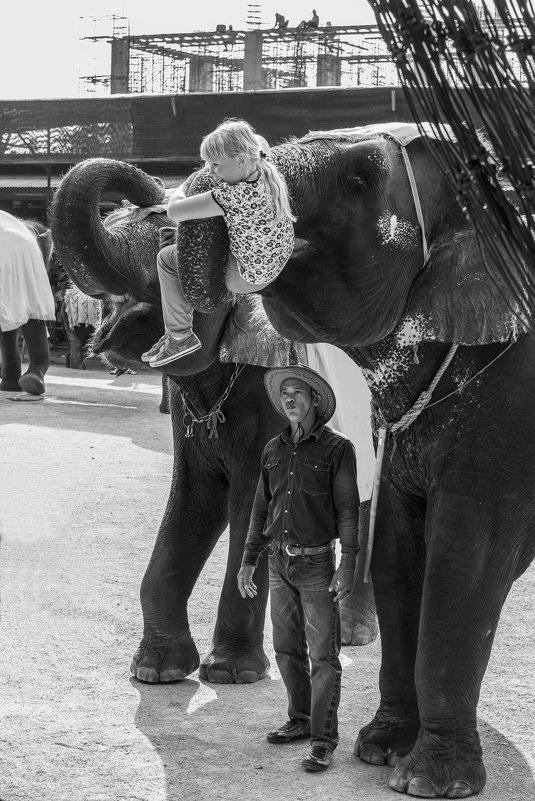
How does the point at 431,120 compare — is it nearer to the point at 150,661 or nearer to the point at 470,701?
the point at 470,701

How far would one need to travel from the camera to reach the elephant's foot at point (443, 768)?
404 centimetres

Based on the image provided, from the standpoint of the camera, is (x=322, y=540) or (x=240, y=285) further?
(x=322, y=540)

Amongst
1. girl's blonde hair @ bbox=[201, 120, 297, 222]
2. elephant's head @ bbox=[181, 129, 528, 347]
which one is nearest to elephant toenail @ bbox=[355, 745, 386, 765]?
elephant's head @ bbox=[181, 129, 528, 347]

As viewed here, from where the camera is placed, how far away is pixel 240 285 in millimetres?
3645

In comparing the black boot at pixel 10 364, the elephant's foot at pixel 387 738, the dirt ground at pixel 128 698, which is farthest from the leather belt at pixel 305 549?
the black boot at pixel 10 364

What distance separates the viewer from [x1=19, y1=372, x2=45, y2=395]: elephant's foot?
14.2 meters

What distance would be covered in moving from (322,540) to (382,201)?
122 cm

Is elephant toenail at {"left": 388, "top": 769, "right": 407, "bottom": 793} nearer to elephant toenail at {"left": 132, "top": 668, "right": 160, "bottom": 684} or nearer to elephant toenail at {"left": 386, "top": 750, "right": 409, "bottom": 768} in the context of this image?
elephant toenail at {"left": 386, "top": 750, "right": 409, "bottom": 768}

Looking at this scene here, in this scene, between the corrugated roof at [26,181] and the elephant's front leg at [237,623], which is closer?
the elephant's front leg at [237,623]

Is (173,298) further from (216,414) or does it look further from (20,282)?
(20,282)

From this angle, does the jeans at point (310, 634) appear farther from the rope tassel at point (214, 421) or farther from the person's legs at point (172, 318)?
the rope tassel at point (214, 421)

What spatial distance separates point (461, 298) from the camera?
12.9 ft

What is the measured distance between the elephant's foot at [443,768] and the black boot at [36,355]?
35.0 ft

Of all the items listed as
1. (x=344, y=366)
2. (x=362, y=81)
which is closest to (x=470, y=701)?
(x=344, y=366)
